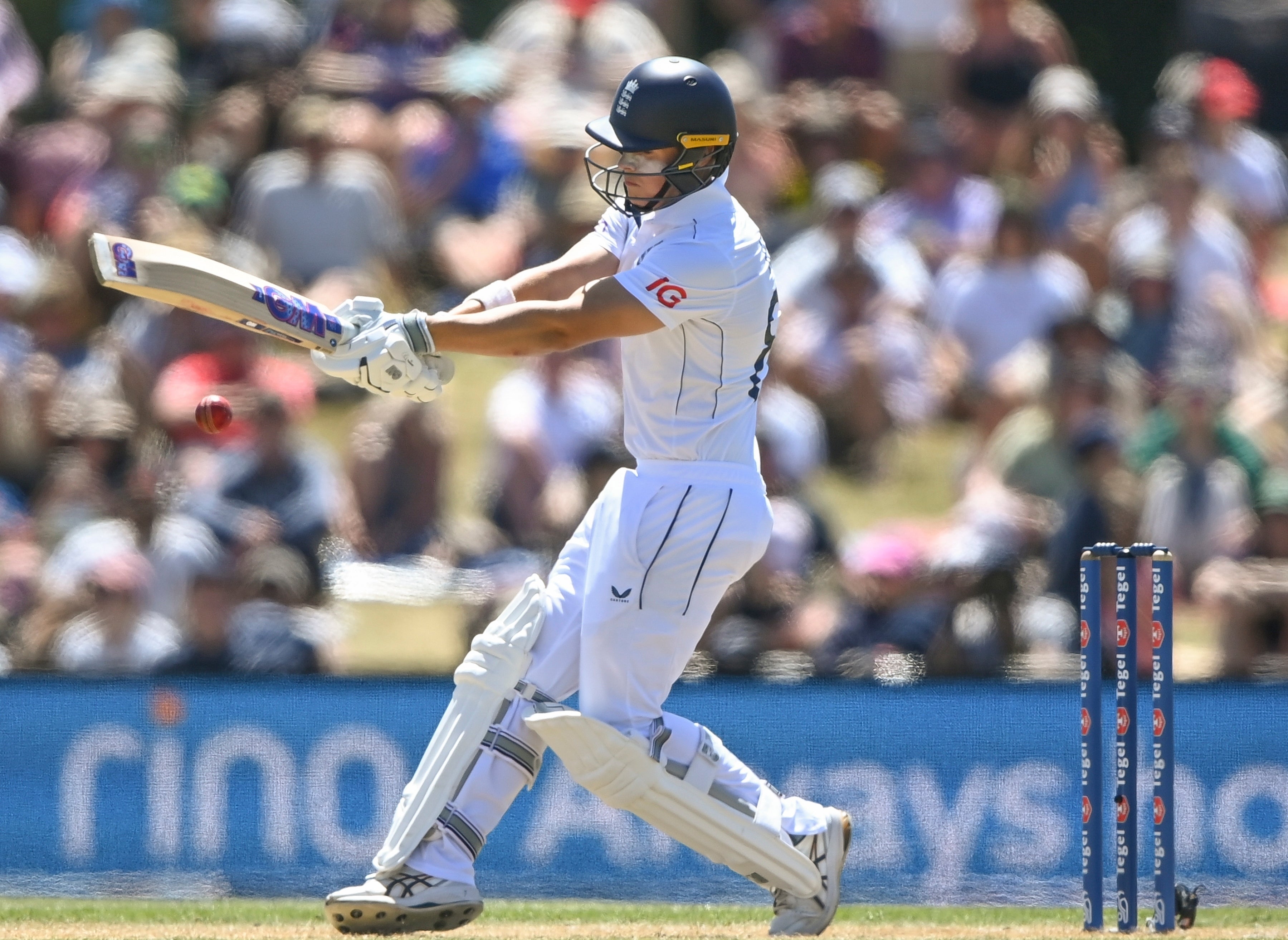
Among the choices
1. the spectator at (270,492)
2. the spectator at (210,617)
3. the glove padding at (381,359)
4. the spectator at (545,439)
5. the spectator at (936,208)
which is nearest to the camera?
the glove padding at (381,359)

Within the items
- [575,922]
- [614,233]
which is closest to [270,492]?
[575,922]

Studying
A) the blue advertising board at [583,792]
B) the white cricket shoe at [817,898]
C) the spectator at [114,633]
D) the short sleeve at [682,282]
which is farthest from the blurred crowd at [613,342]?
the short sleeve at [682,282]

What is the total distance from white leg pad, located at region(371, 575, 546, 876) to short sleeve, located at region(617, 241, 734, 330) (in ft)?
2.85

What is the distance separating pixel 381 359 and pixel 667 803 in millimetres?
1340

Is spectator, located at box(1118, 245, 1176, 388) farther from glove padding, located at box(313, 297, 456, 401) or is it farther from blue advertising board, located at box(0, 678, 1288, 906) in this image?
glove padding, located at box(313, 297, 456, 401)

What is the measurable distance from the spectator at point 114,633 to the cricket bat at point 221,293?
120 inches

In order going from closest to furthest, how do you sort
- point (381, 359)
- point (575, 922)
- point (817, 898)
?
point (381, 359) → point (817, 898) → point (575, 922)

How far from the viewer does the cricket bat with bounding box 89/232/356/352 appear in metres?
4.67

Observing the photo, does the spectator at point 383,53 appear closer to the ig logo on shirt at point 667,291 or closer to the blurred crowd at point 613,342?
the blurred crowd at point 613,342

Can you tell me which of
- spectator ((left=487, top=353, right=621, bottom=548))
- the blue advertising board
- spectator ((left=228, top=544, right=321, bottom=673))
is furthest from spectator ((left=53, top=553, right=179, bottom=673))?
spectator ((left=487, top=353, right=621, bottom=548))

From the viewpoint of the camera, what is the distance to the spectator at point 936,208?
9.57 m

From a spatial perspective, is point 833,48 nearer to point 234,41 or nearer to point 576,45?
point 576,45

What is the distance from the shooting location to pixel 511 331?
467 centimetres

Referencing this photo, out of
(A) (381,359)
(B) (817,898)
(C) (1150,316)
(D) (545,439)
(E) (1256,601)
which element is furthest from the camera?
(C) (1150,316)
